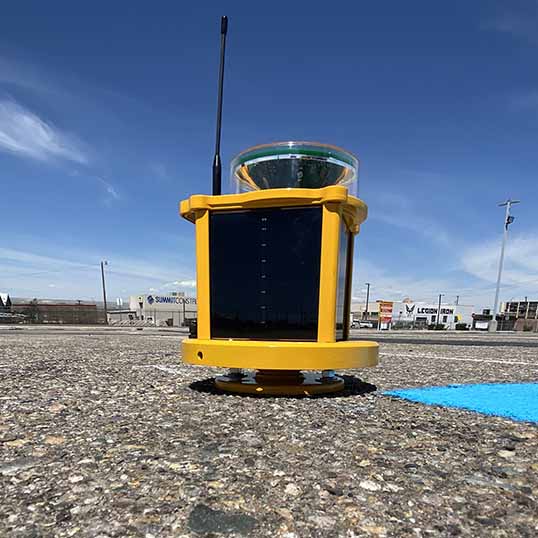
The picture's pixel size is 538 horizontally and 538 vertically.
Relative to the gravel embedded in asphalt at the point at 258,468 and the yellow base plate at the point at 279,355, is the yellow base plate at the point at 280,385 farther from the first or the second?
the yellow base plate at the point at 279,355

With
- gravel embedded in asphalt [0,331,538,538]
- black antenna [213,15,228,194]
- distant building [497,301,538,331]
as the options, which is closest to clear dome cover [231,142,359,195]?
black antenna [213,15,228,194]

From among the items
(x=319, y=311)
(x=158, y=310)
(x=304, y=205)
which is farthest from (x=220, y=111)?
(x=158, y=310)

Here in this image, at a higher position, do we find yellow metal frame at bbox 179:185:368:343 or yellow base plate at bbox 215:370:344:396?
yellow metal frame at bbox 179:185:368:343

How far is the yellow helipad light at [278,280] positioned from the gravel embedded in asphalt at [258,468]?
1.21ft

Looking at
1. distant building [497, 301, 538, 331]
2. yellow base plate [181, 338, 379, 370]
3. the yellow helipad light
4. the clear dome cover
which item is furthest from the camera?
distant building [497, 301, 538, 331]

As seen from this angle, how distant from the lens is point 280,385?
3.48 metres

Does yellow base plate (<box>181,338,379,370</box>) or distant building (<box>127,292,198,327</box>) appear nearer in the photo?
yellow base plate (<box>181,338,379,370</box>)

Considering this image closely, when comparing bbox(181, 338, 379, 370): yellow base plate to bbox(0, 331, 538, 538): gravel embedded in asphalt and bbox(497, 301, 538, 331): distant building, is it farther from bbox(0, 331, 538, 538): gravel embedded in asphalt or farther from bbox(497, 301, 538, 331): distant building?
bbox(497, 301, 538, 331): distant building

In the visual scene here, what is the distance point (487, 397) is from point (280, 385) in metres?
2.10

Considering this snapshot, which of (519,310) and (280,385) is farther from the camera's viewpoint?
(519,310)

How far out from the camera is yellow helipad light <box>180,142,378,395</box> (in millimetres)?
3184

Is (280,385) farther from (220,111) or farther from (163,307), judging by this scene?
(163,307)

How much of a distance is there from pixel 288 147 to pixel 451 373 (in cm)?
408

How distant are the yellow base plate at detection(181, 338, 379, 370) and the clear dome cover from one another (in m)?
1.62
